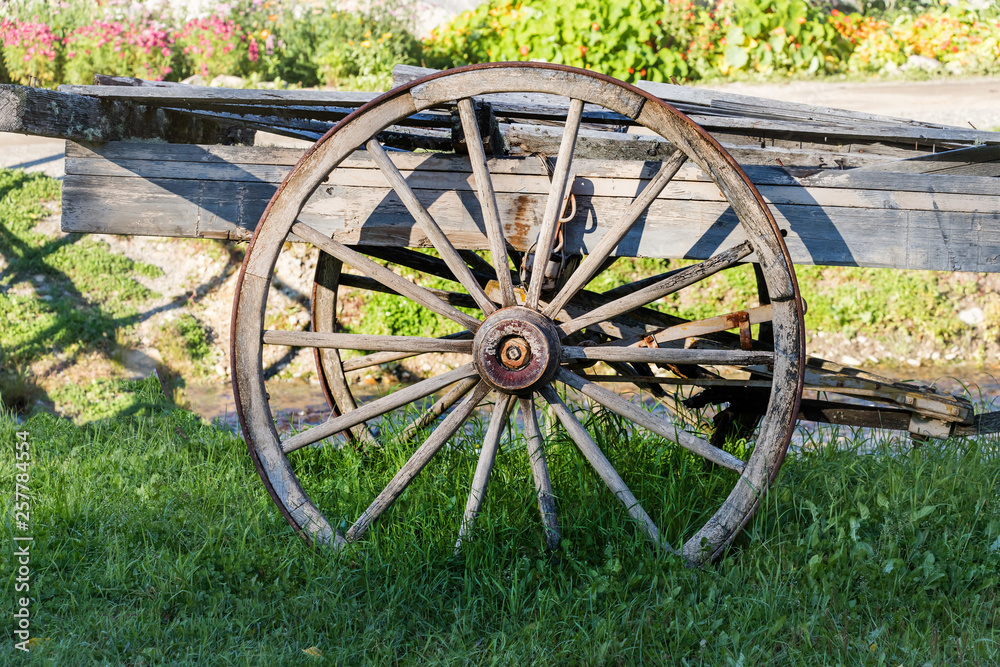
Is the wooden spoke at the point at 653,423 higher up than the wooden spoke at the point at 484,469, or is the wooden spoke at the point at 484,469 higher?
the wooden spoke at the point at 653,423

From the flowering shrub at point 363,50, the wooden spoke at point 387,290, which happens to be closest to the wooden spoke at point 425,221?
the wooden spoke at point 387,290

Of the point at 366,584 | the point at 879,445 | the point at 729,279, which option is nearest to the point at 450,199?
the point at 366,584

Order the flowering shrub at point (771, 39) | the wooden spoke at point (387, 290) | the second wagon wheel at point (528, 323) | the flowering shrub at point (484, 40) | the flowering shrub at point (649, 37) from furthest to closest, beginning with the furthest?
the flowering shrub at point (771, 39)
the flowering shrub at point (484, 40)
the flowering shrub at point (649, 37)
the wooden spoke at point (387, 290)
the second wagon wheel at point (528, 323)

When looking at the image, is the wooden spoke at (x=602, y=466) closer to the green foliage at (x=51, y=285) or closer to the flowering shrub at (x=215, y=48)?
the green foliage at (x=51, y=285)

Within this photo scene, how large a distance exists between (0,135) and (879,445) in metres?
9.81

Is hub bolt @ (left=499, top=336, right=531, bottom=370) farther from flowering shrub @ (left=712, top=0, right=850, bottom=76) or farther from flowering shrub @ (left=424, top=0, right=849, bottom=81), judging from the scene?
flowering shrub @ (left=712, top=0, right=850, bottom=76)

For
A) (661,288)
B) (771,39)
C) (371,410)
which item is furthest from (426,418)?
(771,39)

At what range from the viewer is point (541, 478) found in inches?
108

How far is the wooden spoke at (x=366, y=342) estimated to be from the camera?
2.76 metres

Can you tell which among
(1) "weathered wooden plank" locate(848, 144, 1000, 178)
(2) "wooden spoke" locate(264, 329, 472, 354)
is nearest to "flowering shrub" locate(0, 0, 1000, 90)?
(1) "weathered wooden plank" locate(848, 144, 1000, 178)

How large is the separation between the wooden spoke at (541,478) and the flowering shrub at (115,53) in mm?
8407

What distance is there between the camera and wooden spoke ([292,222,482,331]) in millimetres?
2738

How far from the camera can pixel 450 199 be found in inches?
116

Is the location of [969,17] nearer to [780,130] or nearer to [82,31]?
[780,130]
